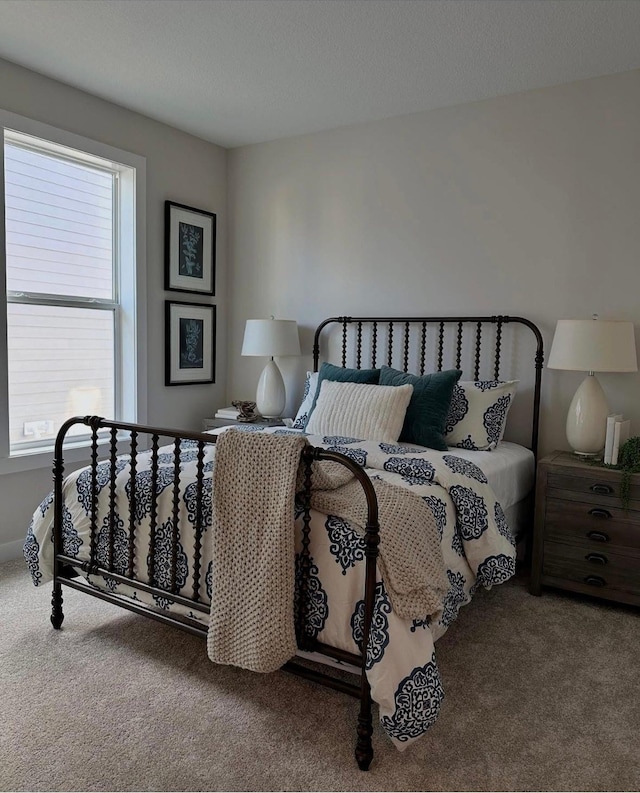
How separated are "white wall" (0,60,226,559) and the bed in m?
0.90

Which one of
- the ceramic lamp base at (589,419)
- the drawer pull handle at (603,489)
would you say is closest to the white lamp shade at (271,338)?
the ceramic lamp base at (589,419)

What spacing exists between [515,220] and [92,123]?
248 centimetres

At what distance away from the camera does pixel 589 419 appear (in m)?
2.97

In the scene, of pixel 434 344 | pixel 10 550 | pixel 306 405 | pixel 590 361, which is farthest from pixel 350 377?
pixel 10 550

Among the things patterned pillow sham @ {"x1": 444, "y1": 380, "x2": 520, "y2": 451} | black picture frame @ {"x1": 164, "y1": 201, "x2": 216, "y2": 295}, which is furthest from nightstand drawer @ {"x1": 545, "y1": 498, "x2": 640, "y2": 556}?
black picture frame @ {"x1": 164, "y1": 201, "x2": 216, "y2": 295}

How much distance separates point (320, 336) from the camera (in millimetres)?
4129

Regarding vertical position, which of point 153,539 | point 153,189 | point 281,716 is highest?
point 153,189

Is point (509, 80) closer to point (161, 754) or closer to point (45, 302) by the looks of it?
point (45, 302)

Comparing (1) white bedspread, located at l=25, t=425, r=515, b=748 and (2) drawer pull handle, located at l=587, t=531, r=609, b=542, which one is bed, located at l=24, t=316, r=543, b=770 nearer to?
(1) white bedspread, located at l=25, t=425, r=515, b=748

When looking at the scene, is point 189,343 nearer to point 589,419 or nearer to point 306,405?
point 306,405

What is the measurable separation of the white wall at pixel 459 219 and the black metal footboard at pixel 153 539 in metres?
1.94

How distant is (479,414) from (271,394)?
1422 millimetres

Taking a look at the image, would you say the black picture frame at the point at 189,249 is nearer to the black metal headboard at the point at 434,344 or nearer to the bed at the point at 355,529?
the black metal headboard at the point at 434,344

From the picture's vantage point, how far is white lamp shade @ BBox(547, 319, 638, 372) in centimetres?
283
